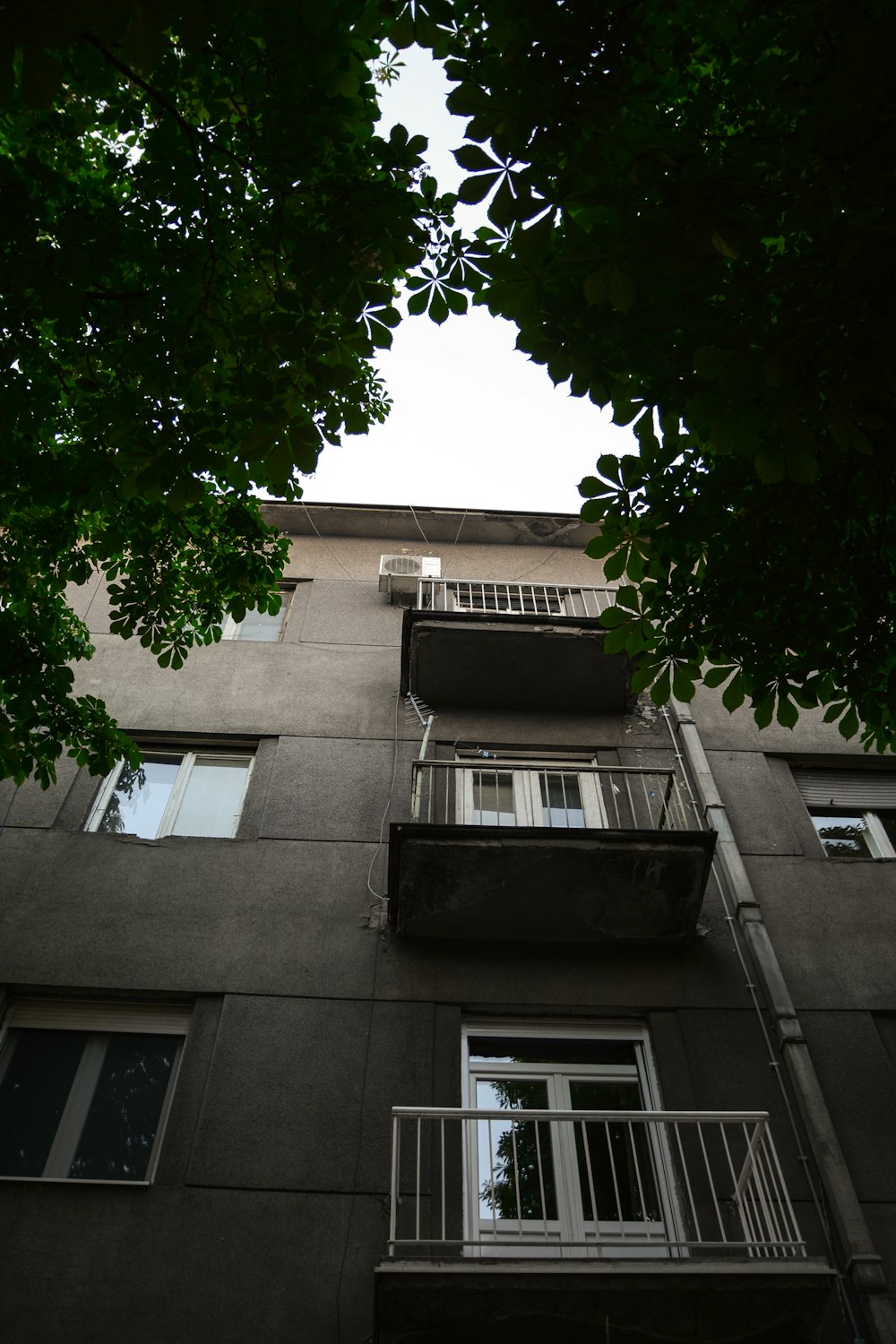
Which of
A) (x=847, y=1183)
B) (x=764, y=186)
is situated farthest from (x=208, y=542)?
(x=847, y=1183)

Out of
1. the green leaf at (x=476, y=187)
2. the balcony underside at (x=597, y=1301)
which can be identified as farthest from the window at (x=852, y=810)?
the green leaf at (x=476, y=187)

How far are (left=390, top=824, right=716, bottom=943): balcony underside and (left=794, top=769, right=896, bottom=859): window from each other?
2.00 m

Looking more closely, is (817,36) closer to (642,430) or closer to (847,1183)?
(642,430)

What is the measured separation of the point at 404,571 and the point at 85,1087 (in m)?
7.10

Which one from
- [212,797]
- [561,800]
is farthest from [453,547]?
[212,797]

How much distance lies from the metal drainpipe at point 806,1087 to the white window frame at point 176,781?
14.5 ft

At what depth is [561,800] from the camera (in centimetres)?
922

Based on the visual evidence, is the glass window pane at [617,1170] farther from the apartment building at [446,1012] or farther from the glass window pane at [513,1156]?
the glass window pane at [513,1156]

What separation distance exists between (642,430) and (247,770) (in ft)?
20.4

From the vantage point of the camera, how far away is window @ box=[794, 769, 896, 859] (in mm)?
8914

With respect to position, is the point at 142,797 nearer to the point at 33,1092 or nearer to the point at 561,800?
the point at 33,1092

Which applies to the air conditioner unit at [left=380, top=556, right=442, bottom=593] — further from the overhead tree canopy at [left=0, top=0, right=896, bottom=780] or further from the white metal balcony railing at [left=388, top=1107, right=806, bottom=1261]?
the white metal balcony railing at [left=388, top=1107, right=806, bottom=1261]

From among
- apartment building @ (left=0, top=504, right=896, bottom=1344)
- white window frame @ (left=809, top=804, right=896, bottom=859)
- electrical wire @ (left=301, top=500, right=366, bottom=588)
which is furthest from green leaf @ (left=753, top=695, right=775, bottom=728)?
electrical wire @ (left=301, top=500, right=366, bottom=588)

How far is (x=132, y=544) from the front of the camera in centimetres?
691
